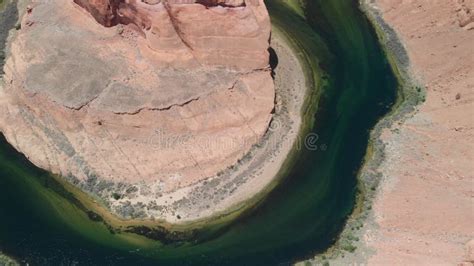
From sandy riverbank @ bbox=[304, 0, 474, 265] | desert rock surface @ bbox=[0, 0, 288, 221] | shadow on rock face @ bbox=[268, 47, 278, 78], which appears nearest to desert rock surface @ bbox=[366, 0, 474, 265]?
sandy riverbank @ bbox=[304, 0, 474, 265]

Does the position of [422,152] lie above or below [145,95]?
above

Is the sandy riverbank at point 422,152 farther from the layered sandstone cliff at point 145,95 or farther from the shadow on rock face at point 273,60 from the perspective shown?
the layered sandstone cliff at point 145,95

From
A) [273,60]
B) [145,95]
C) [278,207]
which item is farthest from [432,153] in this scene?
[145,95]

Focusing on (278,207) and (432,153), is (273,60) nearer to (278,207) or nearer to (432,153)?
(278,207)

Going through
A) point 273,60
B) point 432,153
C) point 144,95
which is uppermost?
point 432,153

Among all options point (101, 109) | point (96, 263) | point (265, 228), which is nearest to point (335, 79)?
point (265, 228)

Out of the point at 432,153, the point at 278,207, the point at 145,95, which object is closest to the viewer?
the point at 278,207

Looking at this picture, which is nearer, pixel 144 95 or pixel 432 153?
pixel 144 95

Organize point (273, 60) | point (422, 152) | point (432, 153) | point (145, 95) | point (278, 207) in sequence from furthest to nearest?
point (273, 60) → point (422, 152) → point (432, 153) → point (145, 95) → point (278, 207)

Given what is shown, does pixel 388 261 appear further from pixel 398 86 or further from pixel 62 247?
pixel 62 247
